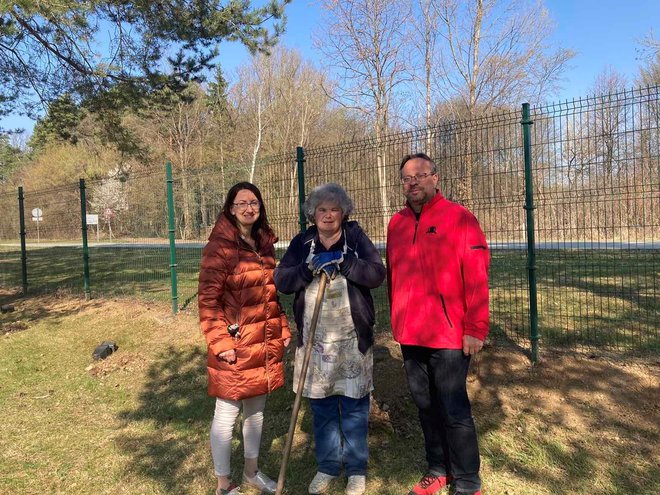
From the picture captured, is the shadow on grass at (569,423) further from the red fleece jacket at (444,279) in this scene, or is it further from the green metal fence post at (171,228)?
the green metal fence post at (171,228)

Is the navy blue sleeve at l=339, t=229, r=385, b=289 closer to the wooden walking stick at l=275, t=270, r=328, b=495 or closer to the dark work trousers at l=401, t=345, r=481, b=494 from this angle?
the wooden walking stick at l=275, t=270, r=328, b=495

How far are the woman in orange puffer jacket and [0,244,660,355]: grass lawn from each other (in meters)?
2.85

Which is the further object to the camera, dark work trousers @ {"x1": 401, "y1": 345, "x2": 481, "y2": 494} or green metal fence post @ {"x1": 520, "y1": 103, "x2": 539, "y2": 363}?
green metal fence post @ {"x1": 520, "y1": 103, "x2": 539, "y2": 363}

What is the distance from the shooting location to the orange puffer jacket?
284 cm

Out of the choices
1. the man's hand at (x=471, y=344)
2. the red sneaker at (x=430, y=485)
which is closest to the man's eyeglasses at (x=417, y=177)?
the man's hand at (x=471, y=344)

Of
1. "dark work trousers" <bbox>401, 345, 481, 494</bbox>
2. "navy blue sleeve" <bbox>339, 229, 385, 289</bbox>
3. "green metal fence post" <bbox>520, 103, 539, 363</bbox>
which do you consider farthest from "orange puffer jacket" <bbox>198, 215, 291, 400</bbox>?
"green metal fence post" <bbox>520, 103, 539, 363</bbox>

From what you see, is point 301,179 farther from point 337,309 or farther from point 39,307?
point 39,307

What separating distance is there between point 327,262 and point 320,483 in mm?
1468

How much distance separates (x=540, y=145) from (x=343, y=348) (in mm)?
2870

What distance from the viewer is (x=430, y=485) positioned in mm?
2949

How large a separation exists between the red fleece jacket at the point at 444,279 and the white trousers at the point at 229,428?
1081 mm

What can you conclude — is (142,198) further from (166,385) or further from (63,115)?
(166,385)

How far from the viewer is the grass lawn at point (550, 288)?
4996mm

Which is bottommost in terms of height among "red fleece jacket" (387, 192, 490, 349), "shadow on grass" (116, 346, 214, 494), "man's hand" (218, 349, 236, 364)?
"shadow on grass" (116, 346, 214, 494)
